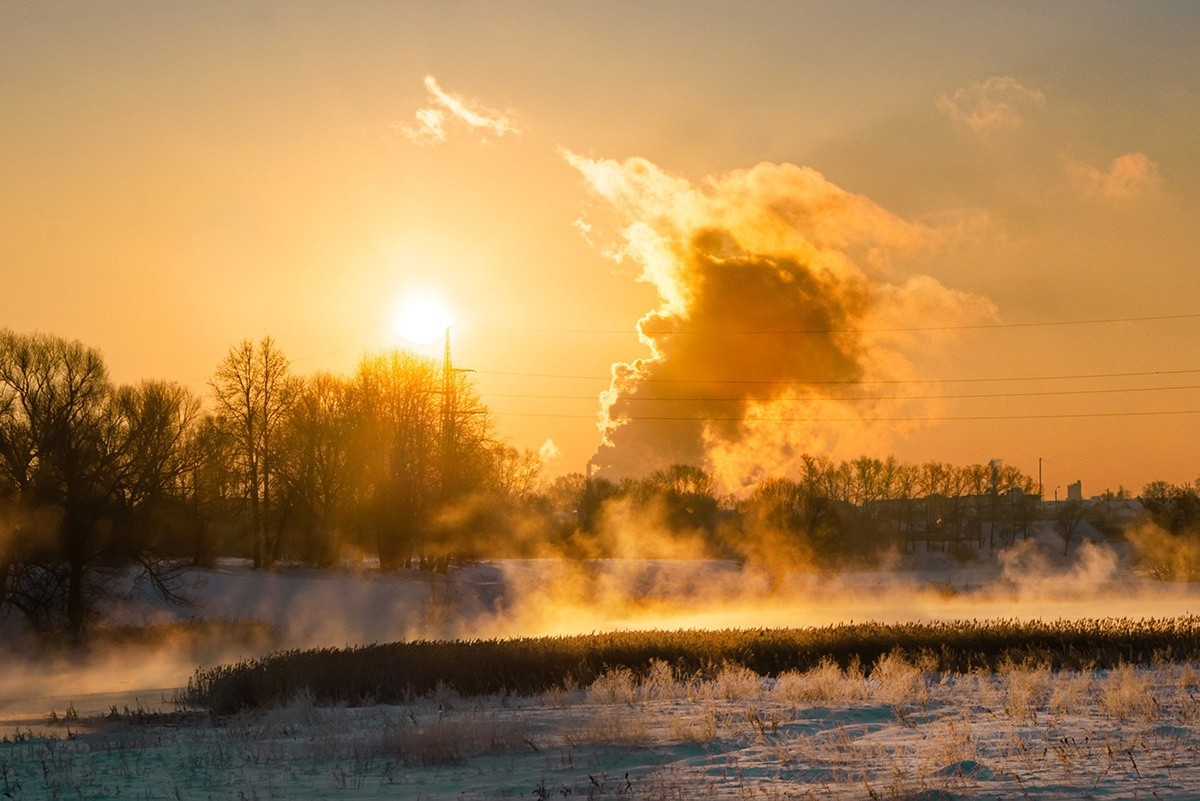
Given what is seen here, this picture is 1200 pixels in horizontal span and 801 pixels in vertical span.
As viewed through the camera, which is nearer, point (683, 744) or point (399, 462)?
point (683, 744)

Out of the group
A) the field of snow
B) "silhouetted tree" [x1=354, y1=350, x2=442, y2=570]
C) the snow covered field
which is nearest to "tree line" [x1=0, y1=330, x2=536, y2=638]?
"silhouetted tree" [x1=354, y1=350, x2=442, y2=570]

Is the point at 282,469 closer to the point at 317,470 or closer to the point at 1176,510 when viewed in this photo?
the point at 317,470

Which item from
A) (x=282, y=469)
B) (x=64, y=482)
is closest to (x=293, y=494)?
(x=282, y=469)

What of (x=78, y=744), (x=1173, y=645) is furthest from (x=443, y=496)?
(x=78, y=744)

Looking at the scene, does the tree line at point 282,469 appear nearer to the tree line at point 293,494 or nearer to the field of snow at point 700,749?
the tree line at point 293,494

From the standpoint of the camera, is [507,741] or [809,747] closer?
[809,747]

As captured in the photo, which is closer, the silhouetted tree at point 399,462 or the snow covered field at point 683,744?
the snow covered field at point 683,744

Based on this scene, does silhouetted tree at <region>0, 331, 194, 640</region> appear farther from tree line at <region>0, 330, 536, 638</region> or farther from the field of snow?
the field of snow

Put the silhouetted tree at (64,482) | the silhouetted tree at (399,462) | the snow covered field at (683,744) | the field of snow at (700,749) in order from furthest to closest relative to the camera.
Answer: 1. the silhouetted tree at (399,462)
2. the silhouetted tree at (64,482)
3. the snow covered field at (683,744)
4. the field of snow at (700,749)

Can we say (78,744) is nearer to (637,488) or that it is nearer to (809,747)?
(809,747)

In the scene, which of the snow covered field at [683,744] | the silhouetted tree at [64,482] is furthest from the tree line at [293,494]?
the snow covered field at [683,744]

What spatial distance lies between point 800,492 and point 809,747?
2623 inches

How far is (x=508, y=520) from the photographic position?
87.0 meters

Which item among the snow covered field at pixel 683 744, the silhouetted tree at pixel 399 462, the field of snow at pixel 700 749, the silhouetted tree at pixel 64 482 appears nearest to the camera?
the field of snow at pixel 700 749
